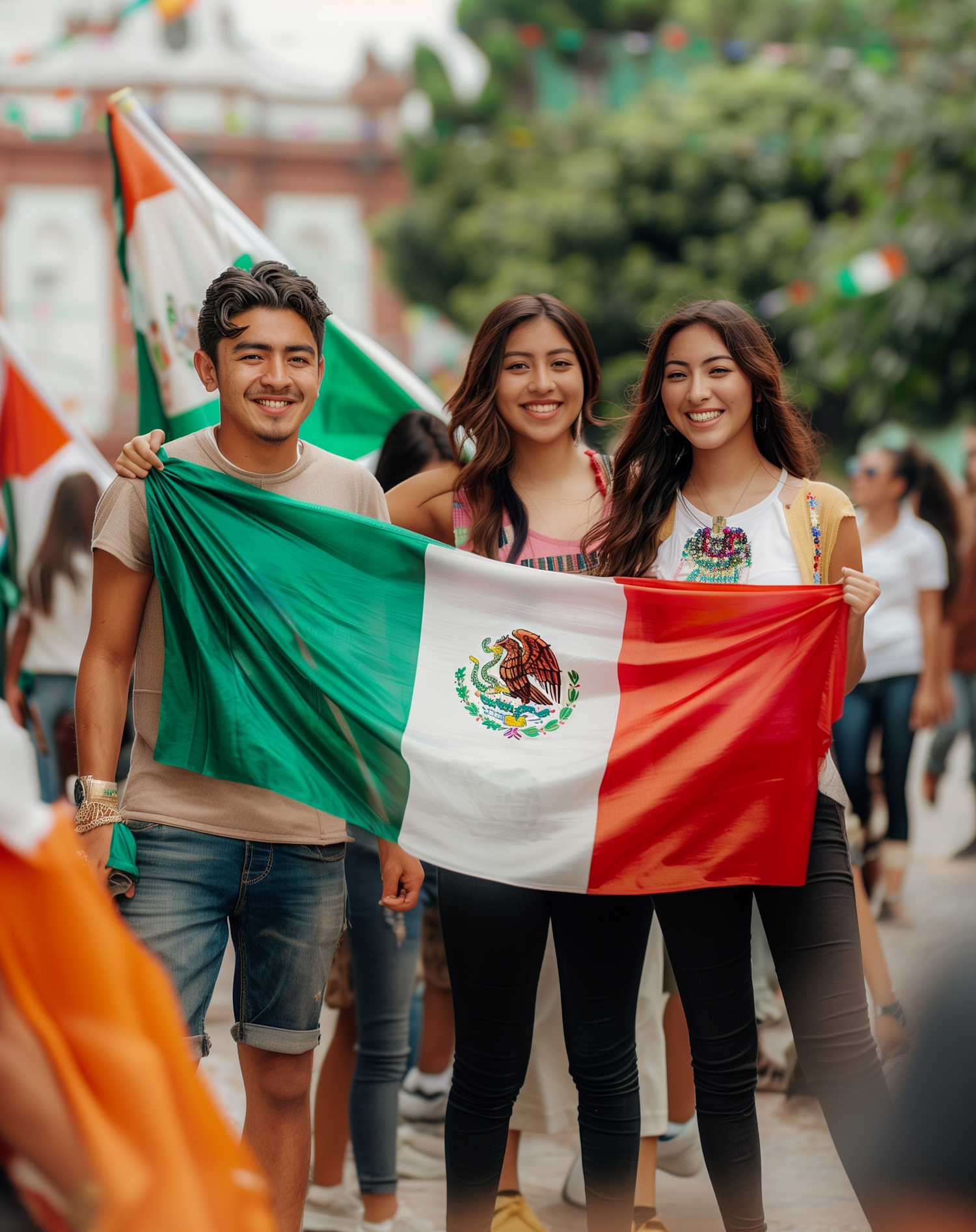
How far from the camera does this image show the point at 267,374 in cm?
269

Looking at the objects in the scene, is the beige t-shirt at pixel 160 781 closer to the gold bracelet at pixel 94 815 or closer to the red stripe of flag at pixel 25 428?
the gold bracelet at pixel 94 815

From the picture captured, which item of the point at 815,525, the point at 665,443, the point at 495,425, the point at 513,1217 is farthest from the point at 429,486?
the point at 513,1217

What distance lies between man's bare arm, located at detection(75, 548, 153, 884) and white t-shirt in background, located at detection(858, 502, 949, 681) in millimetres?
3979

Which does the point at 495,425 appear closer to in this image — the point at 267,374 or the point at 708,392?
the point at 708,392

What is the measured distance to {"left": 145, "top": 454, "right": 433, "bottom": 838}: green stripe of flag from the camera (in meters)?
2.70

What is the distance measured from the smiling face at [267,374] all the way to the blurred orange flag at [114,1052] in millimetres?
1269

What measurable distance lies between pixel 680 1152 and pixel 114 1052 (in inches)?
100

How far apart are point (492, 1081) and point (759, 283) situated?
67.5 ft

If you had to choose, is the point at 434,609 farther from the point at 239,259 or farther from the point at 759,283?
the point at 759,283

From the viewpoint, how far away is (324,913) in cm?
268

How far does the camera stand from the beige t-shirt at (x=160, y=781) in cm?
265

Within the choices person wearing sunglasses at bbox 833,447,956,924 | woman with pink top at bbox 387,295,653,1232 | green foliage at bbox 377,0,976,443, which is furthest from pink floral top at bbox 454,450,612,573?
person wearing sunglasses at bbox 833,447,956,924

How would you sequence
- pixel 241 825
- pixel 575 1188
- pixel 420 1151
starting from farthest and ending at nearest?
pixel 420 1151 < pixel 575 1188 < pixel 241 825

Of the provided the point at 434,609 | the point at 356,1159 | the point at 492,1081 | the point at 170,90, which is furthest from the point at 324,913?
the point at 170,90
